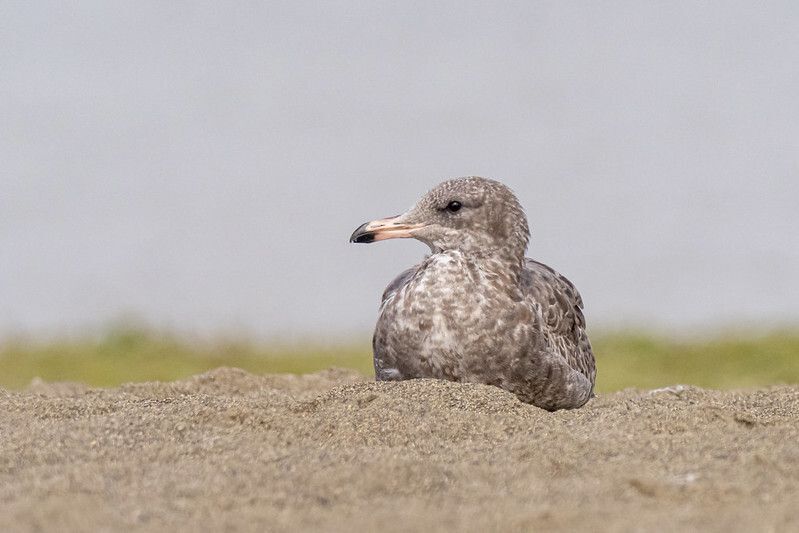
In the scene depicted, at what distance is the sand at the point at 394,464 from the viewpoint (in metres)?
4.78

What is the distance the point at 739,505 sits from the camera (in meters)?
4.91

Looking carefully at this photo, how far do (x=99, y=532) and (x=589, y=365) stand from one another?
182 inches

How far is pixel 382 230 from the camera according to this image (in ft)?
25.3

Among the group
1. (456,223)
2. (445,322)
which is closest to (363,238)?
(456,223)

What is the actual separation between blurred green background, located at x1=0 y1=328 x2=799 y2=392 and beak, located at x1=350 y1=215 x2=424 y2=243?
591cm

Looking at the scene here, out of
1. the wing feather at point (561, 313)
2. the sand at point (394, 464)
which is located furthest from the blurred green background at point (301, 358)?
the sand at point (394, 464)

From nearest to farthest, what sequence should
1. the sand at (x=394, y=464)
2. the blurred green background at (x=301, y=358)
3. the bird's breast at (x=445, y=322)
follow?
the sand at (x=394, y=464) → the bird's breast at (x=445, y=322) → the blurred green background at (x=301, y=358)

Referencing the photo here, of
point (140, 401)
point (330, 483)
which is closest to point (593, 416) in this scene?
point (330, 483)

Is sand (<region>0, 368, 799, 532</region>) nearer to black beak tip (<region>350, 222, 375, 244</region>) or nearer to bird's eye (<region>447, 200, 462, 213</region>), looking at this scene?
black beak tip (<region>350, 222, 375, 244</region>)

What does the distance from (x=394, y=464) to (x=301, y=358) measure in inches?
373

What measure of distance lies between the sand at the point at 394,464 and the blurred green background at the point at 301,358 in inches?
241

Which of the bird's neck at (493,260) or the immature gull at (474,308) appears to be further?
the bird's neck at (493,260)

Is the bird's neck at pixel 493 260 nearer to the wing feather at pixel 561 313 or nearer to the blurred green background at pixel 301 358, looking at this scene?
the wing feather at pixel 561 313

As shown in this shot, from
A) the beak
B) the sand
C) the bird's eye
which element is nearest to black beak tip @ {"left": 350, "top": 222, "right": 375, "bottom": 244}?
the beak
